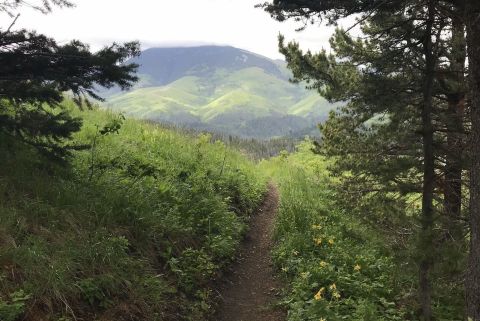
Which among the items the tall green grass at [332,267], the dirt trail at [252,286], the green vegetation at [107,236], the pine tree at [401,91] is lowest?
the dirt trail at [252,286]

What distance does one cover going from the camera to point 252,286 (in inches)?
321

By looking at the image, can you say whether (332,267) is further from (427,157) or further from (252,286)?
(427,157)

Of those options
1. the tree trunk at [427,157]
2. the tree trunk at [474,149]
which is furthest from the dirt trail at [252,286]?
the tree trunk at [474,149]

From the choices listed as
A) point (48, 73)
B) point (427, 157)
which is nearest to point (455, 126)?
point (427, 157)

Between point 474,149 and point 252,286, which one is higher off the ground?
point 474,149

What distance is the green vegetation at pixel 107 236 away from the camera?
458 cm

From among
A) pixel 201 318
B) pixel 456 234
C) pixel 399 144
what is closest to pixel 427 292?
pixel 456 234

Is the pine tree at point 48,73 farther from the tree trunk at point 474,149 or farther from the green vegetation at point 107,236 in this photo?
the tree trunk at point 474,149

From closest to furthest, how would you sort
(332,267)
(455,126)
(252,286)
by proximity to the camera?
1. (455,126)
2. (332,267)
3. (252,286)

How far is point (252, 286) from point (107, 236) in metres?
3.47

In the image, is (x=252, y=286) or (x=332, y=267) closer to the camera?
(x=332, y=267)

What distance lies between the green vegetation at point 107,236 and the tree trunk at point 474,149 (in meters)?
3.81

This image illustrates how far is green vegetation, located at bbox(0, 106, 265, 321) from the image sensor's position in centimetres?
458

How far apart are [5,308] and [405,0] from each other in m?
6.04
